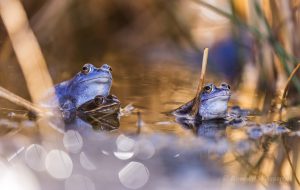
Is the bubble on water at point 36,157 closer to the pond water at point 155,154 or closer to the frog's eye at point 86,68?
the pond water at point 155,154

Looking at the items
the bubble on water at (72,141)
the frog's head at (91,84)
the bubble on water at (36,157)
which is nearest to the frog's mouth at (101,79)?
the frog's head at (91,84)

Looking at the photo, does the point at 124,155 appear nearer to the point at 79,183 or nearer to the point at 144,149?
the point at 144,149

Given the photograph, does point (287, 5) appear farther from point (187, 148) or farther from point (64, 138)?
point (64, 138)

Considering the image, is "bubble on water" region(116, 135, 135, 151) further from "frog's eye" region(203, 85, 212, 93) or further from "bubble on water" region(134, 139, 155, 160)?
"frog's eye" region(203, 85, 212, 93)

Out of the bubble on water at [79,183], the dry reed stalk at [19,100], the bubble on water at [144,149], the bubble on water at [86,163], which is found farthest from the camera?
the dry reed stalk at [19,100]

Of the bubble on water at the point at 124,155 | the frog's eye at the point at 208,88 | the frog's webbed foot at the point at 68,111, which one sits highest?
the frog's webbed foot at the point at 68,111

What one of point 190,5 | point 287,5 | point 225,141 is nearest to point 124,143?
point 225,141

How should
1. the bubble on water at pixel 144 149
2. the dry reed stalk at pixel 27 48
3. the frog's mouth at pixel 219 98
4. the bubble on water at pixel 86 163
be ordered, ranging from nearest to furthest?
1. the bubble on water at pixel 86 163
2. the bubble on water at pixel 144 149
3. the dry reed stalk at pixel 27 48
4. the frog's mouth at pixel 219 98
